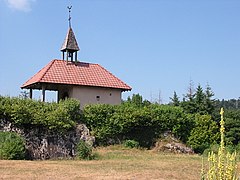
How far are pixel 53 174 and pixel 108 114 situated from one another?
12335 millimetres

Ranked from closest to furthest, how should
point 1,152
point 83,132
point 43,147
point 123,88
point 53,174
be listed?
1. point 53,174
2. point 1,152
3. point 43,147
4. point 83,132
5. point 123,88

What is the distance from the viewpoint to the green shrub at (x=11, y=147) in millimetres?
16875

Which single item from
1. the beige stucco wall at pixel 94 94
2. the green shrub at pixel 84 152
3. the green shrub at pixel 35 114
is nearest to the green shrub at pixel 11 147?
the green shrub at pixel 35 114

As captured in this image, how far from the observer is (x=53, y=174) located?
39.5ft

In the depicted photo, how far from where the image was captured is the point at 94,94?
27156 millimetres

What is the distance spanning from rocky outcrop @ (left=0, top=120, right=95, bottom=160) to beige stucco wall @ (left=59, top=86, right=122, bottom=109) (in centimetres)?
537

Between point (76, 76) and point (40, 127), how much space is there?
673 cm

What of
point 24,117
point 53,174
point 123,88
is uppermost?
point 123,88

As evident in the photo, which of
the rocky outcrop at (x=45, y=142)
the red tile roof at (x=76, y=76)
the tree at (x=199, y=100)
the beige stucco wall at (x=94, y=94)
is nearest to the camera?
the rocky outcrop at (x=45, y=142)

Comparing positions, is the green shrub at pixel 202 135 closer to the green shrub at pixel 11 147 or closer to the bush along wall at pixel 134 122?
the bush along wall at pixel 134 122

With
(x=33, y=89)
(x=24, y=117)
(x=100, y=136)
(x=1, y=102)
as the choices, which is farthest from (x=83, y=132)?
(x=33, y=89)

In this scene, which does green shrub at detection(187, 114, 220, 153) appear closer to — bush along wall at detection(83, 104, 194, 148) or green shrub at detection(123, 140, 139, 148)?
bush along wall at detection(83, 104, 194, 148)

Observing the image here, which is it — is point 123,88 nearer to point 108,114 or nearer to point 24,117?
point 108,114

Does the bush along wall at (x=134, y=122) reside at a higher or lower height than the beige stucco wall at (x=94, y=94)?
lower
